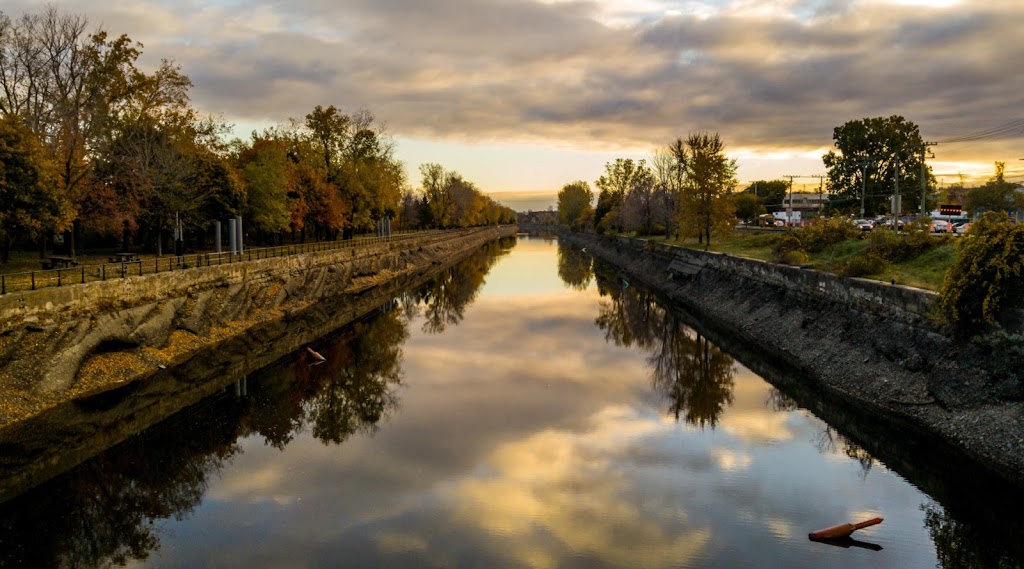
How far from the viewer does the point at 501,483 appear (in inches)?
544

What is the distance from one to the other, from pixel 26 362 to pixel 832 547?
19796mm

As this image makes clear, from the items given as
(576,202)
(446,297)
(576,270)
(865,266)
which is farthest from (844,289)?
(576,202)

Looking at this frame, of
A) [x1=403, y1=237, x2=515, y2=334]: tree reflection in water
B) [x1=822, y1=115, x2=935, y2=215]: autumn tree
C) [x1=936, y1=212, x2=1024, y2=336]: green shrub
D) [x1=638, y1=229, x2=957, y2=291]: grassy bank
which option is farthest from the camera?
[x1=822, y1=115, x2=935, y2=215]: autumn tree

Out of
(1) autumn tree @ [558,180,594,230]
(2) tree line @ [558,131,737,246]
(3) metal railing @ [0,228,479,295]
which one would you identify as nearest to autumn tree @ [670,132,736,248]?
(2) tree line @ [558,131,737,246]

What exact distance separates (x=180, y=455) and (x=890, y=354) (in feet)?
63.0

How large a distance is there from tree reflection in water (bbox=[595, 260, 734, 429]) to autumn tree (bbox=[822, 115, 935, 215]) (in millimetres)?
42708

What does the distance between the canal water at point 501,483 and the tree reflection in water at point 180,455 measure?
5 centimetres

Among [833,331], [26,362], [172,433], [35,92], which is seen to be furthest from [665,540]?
[35,92]

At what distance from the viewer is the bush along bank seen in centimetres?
1423

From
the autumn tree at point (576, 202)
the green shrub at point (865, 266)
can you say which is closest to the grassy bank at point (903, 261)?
the green shrub at point (865, 266)

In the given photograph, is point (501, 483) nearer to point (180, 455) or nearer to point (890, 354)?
point (180, 455)

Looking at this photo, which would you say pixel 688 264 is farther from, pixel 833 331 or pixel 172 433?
pixel 172 433

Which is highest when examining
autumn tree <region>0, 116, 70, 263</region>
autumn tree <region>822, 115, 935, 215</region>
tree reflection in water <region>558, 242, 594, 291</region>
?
autumn tree <region>822, 115, 935, 215</region>

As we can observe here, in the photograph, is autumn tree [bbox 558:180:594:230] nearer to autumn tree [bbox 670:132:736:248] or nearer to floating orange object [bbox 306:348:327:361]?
autumn tree [bbox 670:132:736:248]
